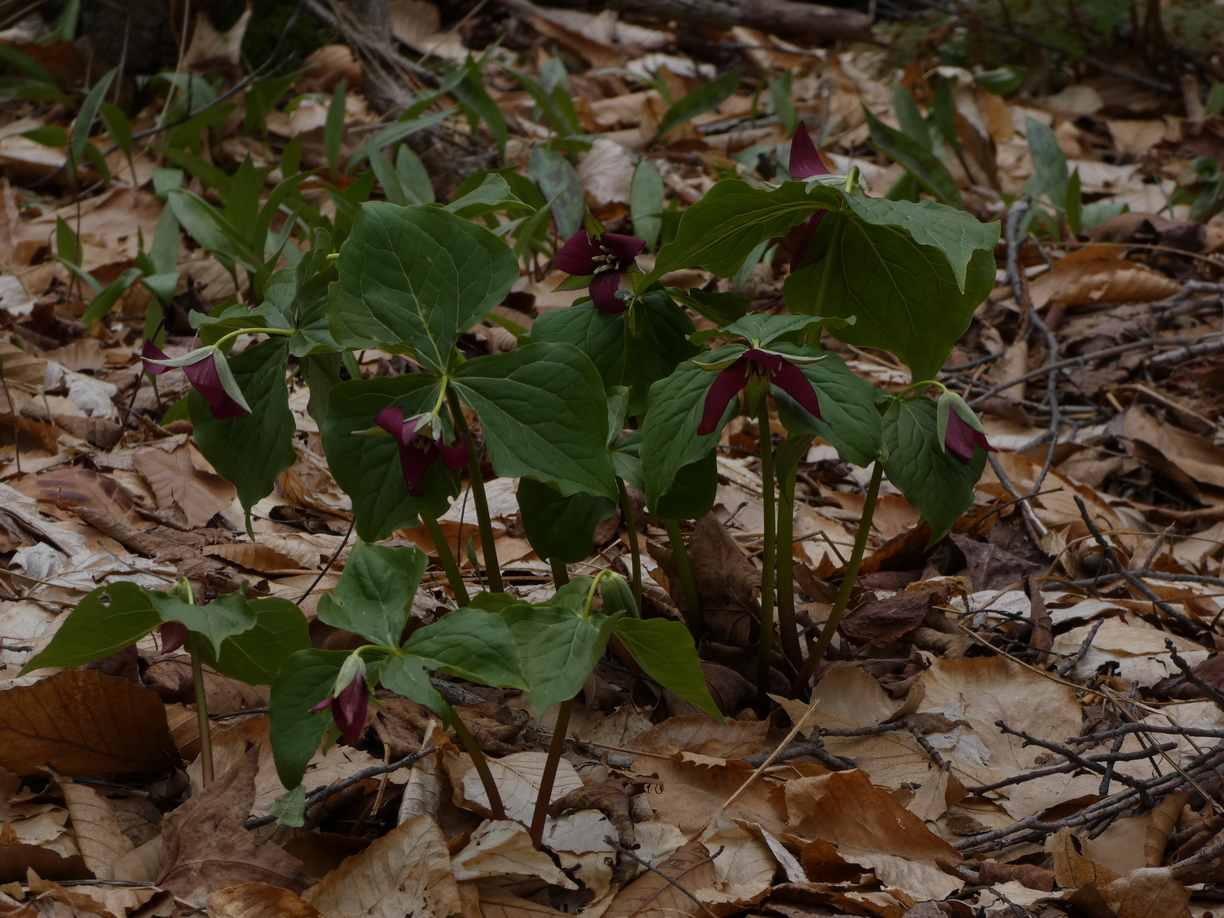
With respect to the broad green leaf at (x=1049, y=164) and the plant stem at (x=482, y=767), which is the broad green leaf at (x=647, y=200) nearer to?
the broad green leaf at (x=1049, y=164)

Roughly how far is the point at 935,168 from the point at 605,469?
7.70 ft

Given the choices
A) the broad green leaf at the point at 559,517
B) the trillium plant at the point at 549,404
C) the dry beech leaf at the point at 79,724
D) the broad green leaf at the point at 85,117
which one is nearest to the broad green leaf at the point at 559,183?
the broad green leaf at the point at 85,117

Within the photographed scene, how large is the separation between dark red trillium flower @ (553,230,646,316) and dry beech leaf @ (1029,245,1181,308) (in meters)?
2.16

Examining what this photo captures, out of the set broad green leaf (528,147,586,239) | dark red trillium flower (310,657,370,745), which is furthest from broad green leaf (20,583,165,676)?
broad green leaf (528,147,586,239)

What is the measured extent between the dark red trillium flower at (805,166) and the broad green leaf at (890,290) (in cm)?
1

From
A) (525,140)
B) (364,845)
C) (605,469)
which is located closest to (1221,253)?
(525,140)

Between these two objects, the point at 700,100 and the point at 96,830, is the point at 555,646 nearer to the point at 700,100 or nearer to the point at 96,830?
the point at 96,830

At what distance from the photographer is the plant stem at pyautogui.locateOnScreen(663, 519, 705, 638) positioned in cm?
147

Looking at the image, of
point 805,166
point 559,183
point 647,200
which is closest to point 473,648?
point 805,166

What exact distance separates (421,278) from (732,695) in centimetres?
77

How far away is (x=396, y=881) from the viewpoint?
3.69 ft

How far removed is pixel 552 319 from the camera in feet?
4.44

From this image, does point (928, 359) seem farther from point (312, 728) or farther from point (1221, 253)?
point (1221, 253)

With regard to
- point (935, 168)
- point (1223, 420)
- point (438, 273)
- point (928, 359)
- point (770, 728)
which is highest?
point (438, 273)
